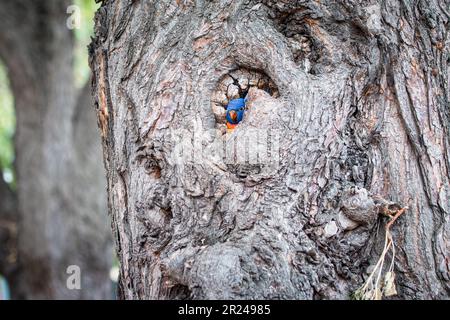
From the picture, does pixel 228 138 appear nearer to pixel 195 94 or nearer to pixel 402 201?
pixel 195 94

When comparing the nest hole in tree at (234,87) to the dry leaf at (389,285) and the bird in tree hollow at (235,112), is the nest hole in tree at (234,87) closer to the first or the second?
the bird in tree hollow at (235,112)

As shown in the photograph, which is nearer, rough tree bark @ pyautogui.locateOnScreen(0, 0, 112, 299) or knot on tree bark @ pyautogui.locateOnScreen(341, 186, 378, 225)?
knot on tree bark @ pyautogui.locateOnScreen(341, 186, 378, 225)

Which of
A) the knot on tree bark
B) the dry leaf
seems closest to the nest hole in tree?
the knot on tree bark

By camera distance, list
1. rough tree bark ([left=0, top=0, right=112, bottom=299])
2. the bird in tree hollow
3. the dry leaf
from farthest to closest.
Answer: rough tree bark ([left=0, top=0, right=112, bottom=299]), the bird in tree hollow, the dry leaf

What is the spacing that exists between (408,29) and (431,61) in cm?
17

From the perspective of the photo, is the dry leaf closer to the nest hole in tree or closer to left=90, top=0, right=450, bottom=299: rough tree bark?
left=90, top=0, right=450, bottom=299: rough tree bark

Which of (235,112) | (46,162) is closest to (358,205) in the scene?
(235,112)

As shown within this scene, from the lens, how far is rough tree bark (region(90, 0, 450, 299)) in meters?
2.43

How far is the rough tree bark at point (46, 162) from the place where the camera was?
5980 mm

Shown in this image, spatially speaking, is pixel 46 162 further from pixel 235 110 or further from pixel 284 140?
pixel 284 140

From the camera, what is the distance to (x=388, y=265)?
8.23 feet

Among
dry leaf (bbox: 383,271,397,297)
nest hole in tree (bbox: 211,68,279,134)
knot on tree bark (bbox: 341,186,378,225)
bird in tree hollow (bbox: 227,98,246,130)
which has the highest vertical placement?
nest hole in tree (bbox: 211,68,279,134)

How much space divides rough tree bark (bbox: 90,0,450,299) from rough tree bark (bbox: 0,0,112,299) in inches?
139

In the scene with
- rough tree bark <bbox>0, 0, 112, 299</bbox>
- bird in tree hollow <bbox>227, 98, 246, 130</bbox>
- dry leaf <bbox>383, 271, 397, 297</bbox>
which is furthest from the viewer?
rough tree bark <bbox>0, 0, 112, 299</bbox>
